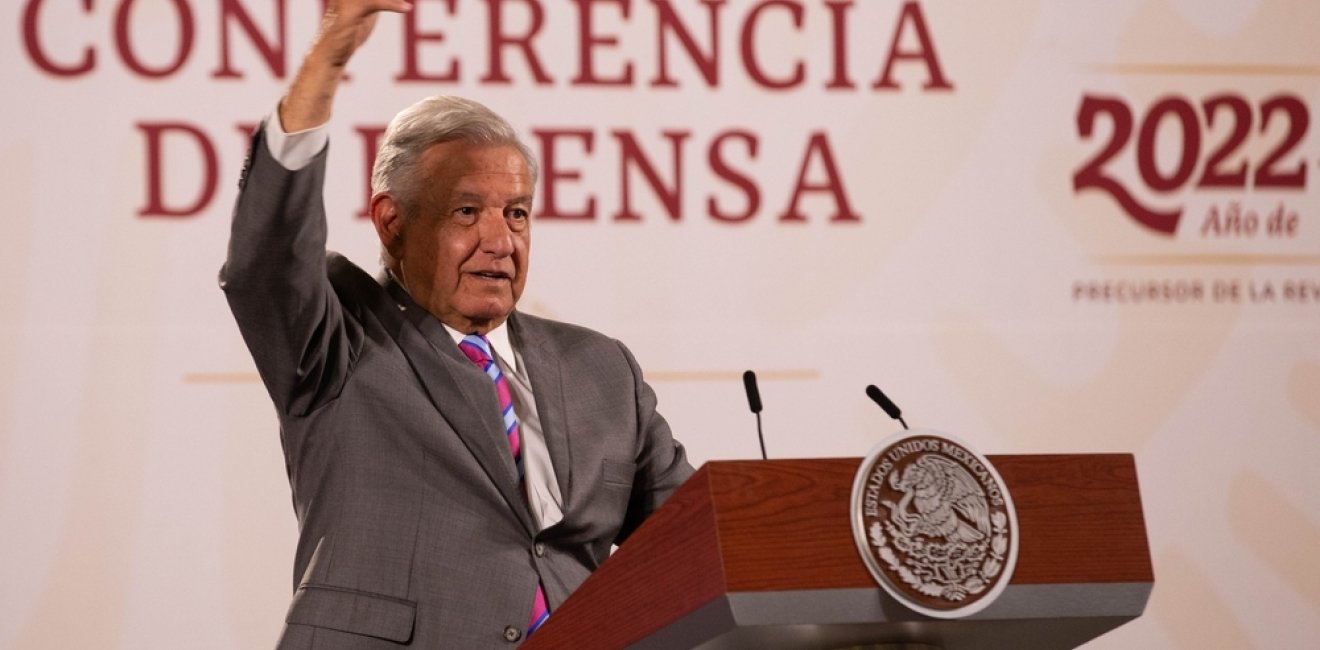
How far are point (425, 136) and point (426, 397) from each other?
357 millimetres

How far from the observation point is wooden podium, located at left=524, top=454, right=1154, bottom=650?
1351mm

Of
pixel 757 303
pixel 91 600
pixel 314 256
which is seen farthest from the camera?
pixel 757 303

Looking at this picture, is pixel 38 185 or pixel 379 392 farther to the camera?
pixel 38 185

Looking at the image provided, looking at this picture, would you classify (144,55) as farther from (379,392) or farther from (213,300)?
(379,392)

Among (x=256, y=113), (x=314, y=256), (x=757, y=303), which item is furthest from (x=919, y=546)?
(x=256, y=113)

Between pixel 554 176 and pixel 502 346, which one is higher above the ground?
pixel 554 176

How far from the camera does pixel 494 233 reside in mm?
2152

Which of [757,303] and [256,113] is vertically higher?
[256,113]

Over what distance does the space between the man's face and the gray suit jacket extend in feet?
0.19

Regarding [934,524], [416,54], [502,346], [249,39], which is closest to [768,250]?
[416,54]

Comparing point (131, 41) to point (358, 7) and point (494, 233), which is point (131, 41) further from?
point (358, 7)

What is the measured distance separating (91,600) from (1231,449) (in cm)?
240

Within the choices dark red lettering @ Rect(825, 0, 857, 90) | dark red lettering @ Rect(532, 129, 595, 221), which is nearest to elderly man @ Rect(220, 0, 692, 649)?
dark red lettering @ Rect(532, 129, 595, 221)

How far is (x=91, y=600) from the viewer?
312cm
